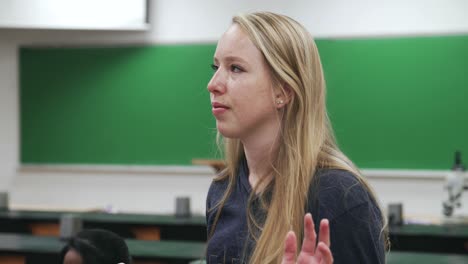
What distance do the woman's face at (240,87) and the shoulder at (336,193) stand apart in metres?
0.16

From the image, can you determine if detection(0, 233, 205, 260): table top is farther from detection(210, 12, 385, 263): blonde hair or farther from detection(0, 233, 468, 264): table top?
detection(210, 12, 385, 263): blonde hair

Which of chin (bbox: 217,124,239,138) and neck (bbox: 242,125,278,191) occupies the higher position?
chin (bbox: 217,124,239,138)

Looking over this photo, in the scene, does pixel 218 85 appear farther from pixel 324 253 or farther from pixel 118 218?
pixel 118 218

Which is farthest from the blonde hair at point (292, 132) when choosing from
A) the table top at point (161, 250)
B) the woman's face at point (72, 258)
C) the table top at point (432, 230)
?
the table top at point (432, 230)

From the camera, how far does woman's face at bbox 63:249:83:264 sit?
2156 mm

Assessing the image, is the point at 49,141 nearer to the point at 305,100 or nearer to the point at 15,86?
the point at 15,86

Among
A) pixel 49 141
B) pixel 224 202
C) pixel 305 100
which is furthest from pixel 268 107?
pixel 49 141

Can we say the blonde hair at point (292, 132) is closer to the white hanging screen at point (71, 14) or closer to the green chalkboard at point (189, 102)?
the green chalkboard at point (189, 102)

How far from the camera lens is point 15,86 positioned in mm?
7668

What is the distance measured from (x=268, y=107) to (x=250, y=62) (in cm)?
9

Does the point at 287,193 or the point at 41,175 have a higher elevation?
the point at 287,193

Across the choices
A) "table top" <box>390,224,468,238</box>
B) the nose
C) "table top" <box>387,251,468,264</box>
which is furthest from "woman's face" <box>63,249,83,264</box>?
"table top" <box>390,224,468,238</box>

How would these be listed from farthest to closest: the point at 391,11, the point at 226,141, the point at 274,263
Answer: the point at 391,11 → the point at 226,141 → the point at 274,263

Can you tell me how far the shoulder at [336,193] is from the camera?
1.28 meters
